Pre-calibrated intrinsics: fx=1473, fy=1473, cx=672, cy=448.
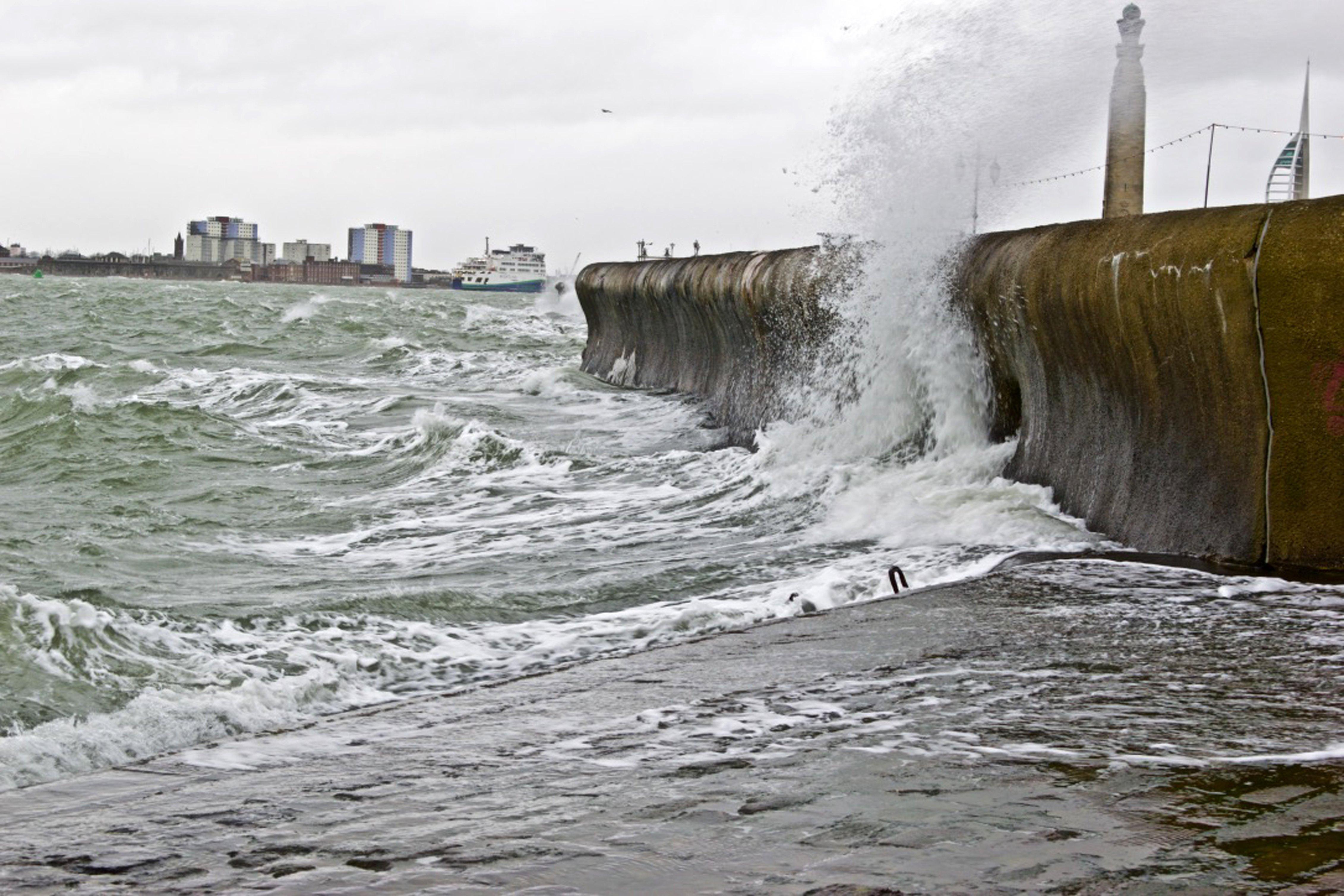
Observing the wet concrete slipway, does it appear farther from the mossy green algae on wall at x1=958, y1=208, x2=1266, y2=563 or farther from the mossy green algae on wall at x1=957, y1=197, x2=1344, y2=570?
the mossy green algae on wall at x1=958, y1=208, x2=1266, y2=563

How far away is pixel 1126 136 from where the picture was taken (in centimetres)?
1326

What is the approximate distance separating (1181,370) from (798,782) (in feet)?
10.1

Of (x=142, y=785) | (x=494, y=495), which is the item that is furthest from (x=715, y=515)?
(x=142, y=785)

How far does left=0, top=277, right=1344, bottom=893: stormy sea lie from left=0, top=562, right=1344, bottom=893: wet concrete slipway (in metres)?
0.01

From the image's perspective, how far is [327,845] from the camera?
8.68 feet

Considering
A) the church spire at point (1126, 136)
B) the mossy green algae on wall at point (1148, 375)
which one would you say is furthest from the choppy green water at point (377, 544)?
the church spire at point (1126, 136)

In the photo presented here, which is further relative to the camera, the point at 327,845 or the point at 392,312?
the point at 392,312

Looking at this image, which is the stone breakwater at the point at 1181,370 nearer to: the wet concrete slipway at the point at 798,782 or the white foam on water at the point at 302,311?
the wet concrete slipway at the point at 798,782

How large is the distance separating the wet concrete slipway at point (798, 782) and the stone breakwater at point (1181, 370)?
0.73 meters

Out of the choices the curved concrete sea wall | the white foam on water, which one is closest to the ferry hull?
the white foam on water

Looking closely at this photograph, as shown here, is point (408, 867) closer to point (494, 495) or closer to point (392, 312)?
point (494, 495)

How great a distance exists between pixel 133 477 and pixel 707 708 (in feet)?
23.7

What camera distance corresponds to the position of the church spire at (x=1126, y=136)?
12.6 m

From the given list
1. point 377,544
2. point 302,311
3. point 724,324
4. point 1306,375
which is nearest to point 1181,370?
point 1306,375
